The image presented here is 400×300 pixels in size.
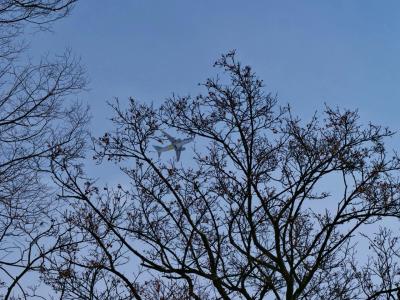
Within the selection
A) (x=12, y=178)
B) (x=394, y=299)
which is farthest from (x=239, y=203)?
(x=12, y=178)

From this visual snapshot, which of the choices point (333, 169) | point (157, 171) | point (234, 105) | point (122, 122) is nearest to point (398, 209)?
point (333, 169)

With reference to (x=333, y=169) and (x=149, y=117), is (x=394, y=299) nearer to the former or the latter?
(x=333, y=169)

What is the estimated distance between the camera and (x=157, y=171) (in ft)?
35.7

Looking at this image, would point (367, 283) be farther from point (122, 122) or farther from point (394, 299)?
point (122, 122)

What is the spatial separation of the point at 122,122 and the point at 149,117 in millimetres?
667

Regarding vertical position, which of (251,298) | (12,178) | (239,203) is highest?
(239,203)

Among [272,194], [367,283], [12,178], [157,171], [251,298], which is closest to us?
[12,178]

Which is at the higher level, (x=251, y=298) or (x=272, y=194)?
(x=272, y=194)

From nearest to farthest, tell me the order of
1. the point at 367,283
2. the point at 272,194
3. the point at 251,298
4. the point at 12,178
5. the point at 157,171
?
the point at 12,178, the point at 251,298, the point at 272,194, the point at 157,171, the point at 367,283

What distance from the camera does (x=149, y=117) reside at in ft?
36.2

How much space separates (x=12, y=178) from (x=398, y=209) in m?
7.27

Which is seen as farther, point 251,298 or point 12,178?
point 251,298

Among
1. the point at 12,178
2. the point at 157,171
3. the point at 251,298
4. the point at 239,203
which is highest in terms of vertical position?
the point at 157,171

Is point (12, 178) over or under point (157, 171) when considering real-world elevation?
under
